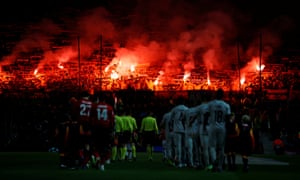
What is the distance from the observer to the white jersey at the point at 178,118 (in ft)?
60.7

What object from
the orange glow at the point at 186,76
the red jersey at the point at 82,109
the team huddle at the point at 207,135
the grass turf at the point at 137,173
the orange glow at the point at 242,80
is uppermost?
the orange glow at the point at 186,76

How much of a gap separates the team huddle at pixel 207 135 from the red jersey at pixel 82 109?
2931 mm

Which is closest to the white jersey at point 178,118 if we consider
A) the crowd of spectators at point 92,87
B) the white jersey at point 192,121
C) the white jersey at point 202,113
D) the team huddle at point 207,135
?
the team huddle at point 207,135

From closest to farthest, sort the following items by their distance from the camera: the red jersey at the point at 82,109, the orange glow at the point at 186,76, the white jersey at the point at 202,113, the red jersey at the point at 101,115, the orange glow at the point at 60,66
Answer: the white jersey at the point at 202,113 < the red jersey at the point at 82,109 < the red jersey at the point at 101,115 < the orange glow at the point at 186,76 < the orange glow at the point at 60,66

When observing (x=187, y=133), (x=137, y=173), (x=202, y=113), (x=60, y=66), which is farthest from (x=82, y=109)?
(x=60, y=66)

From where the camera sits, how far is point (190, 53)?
42531 millimetres

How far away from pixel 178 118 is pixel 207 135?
2781 mm

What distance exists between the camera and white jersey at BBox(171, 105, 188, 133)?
18500 mm

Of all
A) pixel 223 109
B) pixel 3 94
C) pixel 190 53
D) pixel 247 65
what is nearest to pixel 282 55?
pixel 247 65

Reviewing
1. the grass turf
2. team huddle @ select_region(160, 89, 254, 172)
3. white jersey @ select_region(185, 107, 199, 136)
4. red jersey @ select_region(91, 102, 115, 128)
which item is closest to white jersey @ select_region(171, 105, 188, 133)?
team huddle @ select_region(160, 89, 254, 172)

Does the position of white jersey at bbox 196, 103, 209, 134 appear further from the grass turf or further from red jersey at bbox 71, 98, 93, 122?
red jersey at bbox 71, 98, 93, 122

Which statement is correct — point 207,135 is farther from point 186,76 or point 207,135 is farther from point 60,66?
point 60,66

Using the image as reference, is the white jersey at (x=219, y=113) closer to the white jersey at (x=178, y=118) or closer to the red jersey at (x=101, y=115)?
the red jersey at (x=101, y=115)

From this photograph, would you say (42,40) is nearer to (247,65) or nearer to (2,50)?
(2,50)
